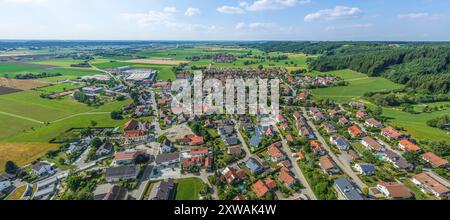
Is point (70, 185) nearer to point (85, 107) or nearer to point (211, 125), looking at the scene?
point (211, 125)

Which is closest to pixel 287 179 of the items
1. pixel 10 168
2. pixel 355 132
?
pixel 355 132

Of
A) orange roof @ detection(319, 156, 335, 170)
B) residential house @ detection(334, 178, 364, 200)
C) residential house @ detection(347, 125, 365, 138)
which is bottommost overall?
residential house @ detection(334, 178, 364, 200)

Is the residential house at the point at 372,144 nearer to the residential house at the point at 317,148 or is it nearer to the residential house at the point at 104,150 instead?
the residential house at the point at 317,148

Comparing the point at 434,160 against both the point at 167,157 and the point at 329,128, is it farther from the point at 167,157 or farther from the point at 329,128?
the point at 167,157

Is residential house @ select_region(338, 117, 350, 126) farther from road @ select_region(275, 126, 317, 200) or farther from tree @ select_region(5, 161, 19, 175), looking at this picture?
tree @ select_region(5, 161, 19, 175)

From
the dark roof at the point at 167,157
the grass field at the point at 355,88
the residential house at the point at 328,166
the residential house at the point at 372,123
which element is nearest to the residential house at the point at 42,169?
the dark roof at the point at 167,157

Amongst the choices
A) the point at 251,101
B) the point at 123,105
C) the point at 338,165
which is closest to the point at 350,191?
the point at 338,165

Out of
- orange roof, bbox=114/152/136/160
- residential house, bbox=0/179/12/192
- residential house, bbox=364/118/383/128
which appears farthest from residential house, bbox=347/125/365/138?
residential house, bbox=0/179/12/192
